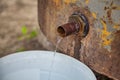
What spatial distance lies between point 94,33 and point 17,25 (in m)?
2.01

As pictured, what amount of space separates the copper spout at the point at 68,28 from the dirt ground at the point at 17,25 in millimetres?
1422

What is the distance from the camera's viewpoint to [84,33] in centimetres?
204

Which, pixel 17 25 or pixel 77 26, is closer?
pixel 77 26

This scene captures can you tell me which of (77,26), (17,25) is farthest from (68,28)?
(17,25)

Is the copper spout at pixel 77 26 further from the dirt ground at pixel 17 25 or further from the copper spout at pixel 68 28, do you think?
the dirt ground at pixel 17 25

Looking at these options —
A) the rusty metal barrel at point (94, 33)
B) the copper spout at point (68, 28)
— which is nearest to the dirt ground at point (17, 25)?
the rusty metal barrel at point (94, 33)

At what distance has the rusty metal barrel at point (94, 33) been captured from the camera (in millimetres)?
1911

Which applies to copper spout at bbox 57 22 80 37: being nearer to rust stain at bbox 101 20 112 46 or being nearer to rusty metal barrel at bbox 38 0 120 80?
rusty metal barrel at bbox 38 0 120 80

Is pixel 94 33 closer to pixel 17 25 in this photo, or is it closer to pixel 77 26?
pixel 77 26

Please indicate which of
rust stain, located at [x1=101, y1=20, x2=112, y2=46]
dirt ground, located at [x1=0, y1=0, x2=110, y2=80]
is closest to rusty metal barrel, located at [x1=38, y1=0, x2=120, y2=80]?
rust stain, located at [x1=101, y1=20, x2=112, y2=46]

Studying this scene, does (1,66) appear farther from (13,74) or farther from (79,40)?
(79,40)

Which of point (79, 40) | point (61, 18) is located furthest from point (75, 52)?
point (61, 18)

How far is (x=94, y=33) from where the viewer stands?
200 centimetres

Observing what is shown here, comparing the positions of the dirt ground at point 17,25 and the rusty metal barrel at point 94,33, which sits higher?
the rusty metal barrel at point 94,33
